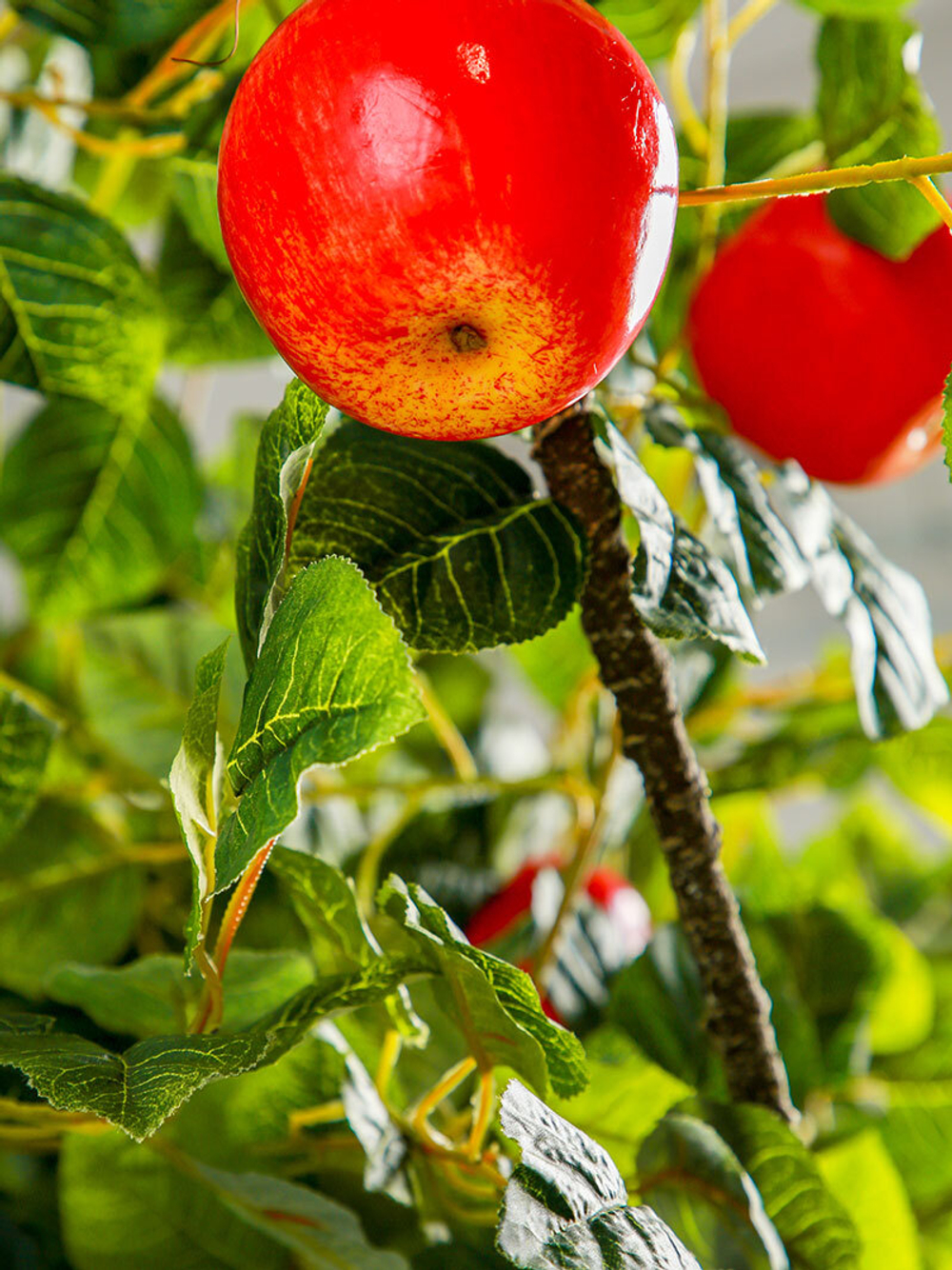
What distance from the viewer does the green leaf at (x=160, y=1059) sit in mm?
190

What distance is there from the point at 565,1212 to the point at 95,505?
336 mm

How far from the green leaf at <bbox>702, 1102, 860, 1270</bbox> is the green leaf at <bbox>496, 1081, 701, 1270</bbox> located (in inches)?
3.0

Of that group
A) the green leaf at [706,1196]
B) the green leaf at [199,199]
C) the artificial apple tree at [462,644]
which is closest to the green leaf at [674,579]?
the artificial apple tree at [462,644]

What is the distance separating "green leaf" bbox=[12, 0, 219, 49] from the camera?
352 millimetres

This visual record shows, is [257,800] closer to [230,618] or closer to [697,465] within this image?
[697,465]

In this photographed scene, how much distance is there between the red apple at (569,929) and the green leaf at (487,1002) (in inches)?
4.2

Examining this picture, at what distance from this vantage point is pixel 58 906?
0.40m

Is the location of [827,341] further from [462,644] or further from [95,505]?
[95,505]

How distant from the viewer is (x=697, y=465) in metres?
0.26

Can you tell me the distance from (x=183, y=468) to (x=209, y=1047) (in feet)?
0.92

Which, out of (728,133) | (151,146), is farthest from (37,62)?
(728,133)

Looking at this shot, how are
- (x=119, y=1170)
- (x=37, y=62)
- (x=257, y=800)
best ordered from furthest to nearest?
(x=37, y=62)
(x=119, y=1170)
(x=257, y=800)

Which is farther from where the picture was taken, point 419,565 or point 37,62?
point 37,62

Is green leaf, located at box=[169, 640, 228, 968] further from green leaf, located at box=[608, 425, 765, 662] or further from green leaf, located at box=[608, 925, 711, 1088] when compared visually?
green leaf, located at box=[608, 925, 711, 1088]
